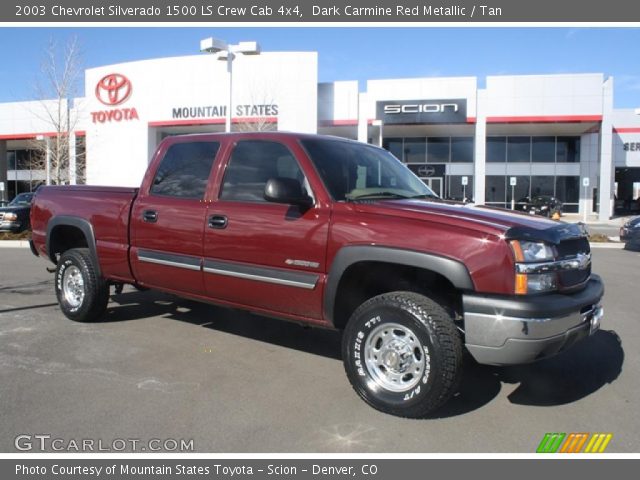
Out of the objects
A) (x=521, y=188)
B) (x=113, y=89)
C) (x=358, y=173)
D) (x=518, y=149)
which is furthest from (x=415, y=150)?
(x=358, y=173)

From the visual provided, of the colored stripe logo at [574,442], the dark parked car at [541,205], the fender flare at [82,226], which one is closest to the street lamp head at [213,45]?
the fender flare at [82,226]

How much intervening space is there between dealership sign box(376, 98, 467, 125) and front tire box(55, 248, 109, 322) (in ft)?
85.6

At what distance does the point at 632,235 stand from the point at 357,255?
1389 centimetres

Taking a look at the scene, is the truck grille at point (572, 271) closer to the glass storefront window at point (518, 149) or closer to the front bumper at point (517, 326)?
the front bumper at point (517, 326)

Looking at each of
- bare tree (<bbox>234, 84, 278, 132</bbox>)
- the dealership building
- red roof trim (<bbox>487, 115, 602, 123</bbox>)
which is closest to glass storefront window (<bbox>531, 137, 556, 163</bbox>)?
the dealership building

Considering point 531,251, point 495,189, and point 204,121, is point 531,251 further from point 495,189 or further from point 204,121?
point 495,189

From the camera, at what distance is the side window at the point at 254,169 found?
14.6 feet

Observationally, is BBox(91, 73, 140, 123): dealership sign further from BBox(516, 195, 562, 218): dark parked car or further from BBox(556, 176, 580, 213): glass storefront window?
BBox(556, 176, 580, 213): glass storefront window

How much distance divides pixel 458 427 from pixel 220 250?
232 centimetres

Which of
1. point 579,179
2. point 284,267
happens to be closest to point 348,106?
point 579,179

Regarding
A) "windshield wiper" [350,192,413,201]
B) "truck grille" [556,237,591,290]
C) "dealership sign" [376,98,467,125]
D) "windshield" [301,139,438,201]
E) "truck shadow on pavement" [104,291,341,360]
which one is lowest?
"truck shadow on pavement" [104,291,341,360]

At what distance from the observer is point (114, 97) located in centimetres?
3192

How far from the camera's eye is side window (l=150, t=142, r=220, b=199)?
4.96 metres
